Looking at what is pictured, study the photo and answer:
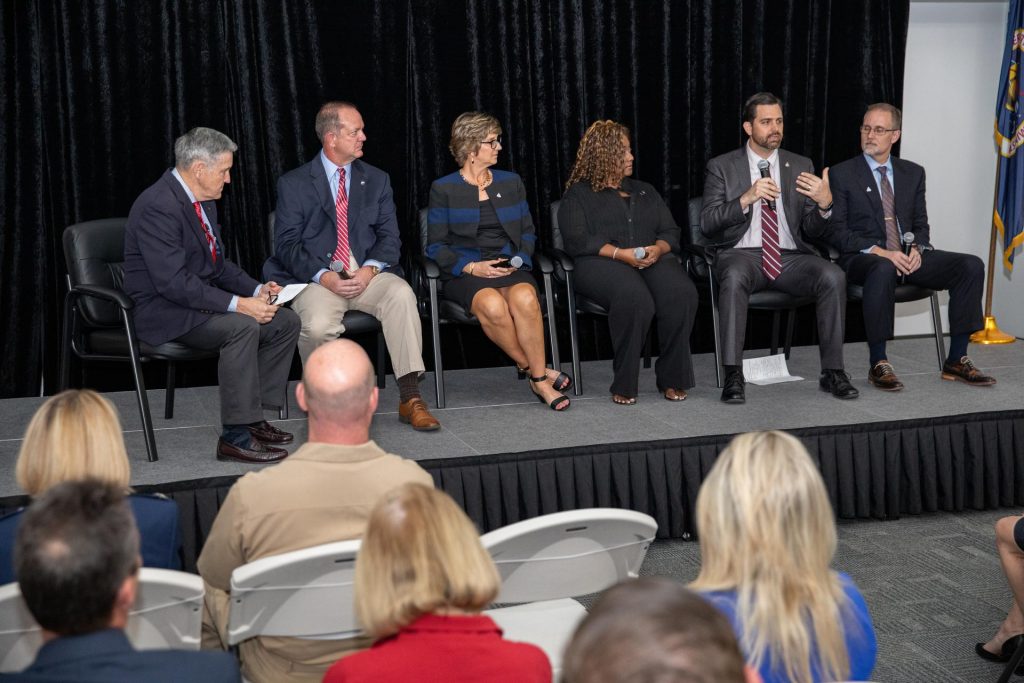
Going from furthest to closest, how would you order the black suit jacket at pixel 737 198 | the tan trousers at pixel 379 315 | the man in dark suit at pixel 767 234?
the black suit jacket at pixel 737 198 → the man in dark suit at pixel 767 234 → the tan trousers at pixel 379 315

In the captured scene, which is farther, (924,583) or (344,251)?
(344,251)

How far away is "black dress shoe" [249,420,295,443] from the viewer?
3.80 meters

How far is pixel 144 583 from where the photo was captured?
5.65 feet

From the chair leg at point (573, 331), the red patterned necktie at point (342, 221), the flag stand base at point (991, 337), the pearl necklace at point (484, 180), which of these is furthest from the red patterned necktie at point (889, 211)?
the red patterned necktie at point (342, 221)

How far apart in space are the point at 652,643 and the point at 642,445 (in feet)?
9.52

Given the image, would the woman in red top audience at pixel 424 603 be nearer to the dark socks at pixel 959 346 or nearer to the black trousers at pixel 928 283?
the black trousers at pixel 928 283

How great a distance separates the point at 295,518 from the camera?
197 cm

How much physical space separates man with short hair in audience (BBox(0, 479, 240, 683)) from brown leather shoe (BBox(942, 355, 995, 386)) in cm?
395

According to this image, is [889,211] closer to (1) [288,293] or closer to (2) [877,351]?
(2) [877,351]

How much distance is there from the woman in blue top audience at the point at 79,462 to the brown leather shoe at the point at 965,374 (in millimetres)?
3597

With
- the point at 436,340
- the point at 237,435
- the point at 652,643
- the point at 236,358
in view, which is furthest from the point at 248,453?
the point at 652,643

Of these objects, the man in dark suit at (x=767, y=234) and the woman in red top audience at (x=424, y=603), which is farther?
the man in dark suit at (x=767, y=234)

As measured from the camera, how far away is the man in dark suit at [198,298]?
369 centimetres

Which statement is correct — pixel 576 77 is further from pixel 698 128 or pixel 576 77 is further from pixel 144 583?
pixel 144 583
